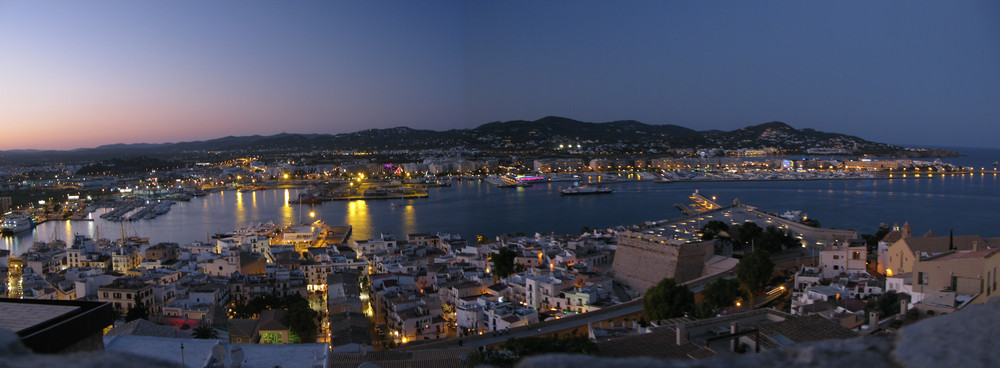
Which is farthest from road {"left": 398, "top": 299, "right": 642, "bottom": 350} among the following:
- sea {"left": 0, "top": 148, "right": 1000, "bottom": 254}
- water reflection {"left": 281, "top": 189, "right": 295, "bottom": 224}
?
water reflection {"left": 281, "top": 189, "right": 295, "bottom": 224}

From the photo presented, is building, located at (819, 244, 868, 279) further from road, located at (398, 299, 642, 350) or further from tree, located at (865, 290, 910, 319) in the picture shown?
road, located at (398, 299, 642, 350)

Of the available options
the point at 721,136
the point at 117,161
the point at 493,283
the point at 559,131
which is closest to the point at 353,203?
the point at 493,283

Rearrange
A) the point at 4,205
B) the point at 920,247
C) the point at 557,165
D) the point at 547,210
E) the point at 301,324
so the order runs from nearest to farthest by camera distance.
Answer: the point at 301,324 → the point at 920,247 → the point at 547,210 → the point at 4,205 → the point at 557,165

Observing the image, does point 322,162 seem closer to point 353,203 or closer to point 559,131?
point 353,203

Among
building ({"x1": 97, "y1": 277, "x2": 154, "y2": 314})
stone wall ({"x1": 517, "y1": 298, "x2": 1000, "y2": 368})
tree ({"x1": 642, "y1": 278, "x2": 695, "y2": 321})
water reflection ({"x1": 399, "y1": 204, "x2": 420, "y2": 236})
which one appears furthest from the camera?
water reflection ({"x1": 399, "y1": 204, "x2": 420, "y2": 236})

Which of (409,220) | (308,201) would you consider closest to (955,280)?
(409,220)

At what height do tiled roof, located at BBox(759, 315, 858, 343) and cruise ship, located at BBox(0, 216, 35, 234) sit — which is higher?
tiled roof, located at BBox(759, 315, 858, 343)

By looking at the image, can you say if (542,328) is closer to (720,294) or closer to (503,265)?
(720,294)
